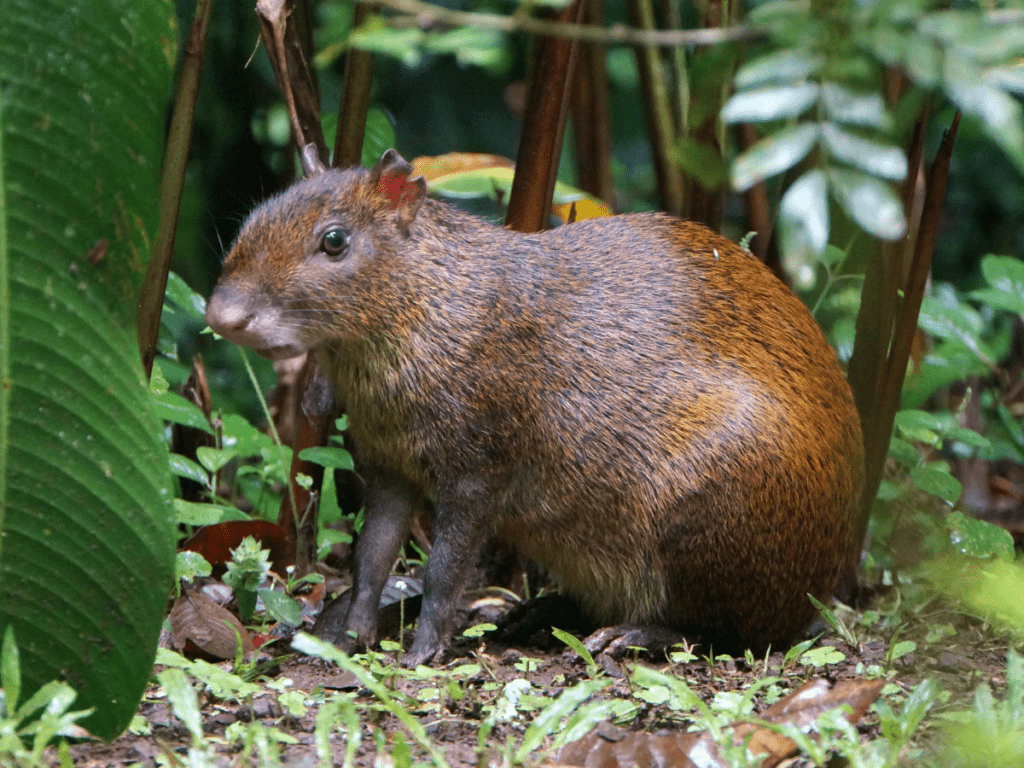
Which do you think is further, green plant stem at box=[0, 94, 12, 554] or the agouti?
the agouti

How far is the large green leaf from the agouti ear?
95 cm

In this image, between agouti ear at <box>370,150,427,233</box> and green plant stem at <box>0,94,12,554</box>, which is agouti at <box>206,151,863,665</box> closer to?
agouti ear at <box>370,150,427,233</box>

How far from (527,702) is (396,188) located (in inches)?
55.9

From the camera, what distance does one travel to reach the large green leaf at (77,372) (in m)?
2.30

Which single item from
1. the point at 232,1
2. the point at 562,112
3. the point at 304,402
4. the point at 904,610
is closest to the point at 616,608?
the point at 904,610

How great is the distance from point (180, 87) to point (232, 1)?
2286 millimetres

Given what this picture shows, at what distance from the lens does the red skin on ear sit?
3.28 meters

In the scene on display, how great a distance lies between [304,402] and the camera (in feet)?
12.9

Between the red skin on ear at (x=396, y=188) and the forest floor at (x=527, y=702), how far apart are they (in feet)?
4.03

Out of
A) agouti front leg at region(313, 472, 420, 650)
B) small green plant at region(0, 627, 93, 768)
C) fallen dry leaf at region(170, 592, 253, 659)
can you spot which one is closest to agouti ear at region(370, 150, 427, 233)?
agouti front leg at region(313, 472, 420, 650)

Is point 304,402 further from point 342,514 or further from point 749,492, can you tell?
point 749,492

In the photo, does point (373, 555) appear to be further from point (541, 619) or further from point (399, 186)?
point (399, 186)

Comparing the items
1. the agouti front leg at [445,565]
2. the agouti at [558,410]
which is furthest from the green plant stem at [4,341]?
the agouti front leg at [445,565]

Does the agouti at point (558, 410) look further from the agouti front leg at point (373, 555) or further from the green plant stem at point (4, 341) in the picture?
the green plant stem at point (4, 341)
